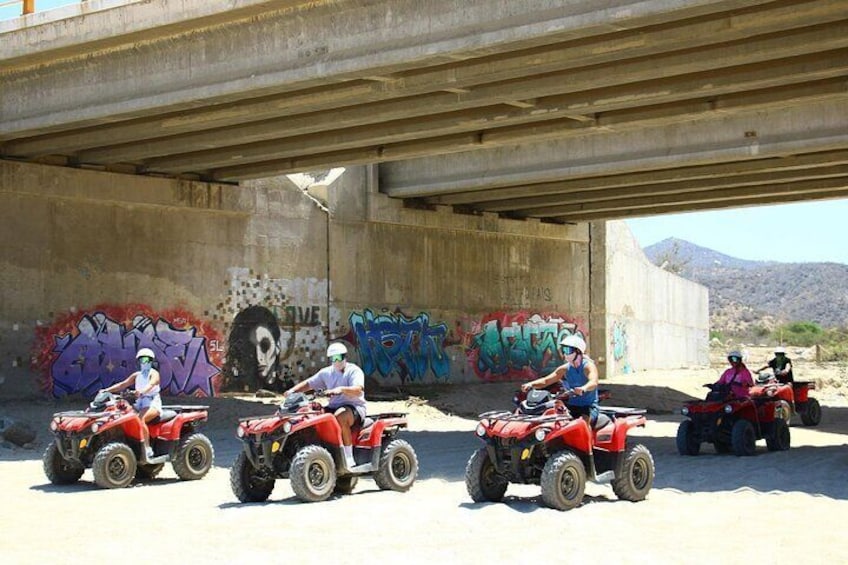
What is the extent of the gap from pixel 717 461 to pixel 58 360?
49.7ft

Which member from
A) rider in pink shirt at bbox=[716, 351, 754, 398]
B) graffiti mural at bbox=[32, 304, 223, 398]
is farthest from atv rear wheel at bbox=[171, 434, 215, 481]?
graffiti mural at bbox=[32, 304, 223, 398]

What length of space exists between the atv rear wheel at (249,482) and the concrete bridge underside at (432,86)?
23.2 ft

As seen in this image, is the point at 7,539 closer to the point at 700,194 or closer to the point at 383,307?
the point at 383,307

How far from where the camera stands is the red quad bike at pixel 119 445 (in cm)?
1512

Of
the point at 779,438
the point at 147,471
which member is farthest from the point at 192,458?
the point at 779,438

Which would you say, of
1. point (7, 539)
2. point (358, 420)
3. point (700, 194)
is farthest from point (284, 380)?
point (7, 539)

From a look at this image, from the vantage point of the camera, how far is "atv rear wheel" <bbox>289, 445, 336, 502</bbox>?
13.1 m

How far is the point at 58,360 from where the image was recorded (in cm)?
2695

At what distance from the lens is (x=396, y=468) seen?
566 inches

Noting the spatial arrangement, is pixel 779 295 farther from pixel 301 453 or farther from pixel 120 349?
pixel 301 453

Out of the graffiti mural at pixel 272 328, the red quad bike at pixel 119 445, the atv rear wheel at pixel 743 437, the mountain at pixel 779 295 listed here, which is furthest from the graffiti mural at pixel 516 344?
the mountain at pixel 779 295

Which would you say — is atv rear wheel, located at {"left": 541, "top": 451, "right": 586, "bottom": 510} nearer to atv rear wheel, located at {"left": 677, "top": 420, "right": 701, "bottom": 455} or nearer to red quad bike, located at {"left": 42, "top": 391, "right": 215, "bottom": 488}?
red quad bike, located at {"left": 42, "top": 391, "right": 215, "bottom": 488}

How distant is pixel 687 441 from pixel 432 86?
687 cm

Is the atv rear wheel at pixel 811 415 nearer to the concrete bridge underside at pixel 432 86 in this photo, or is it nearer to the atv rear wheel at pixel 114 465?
the concrete bridge underside at pixel 432 86
